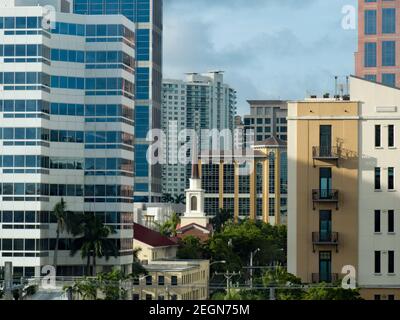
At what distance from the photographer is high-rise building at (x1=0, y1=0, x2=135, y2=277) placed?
102 meters

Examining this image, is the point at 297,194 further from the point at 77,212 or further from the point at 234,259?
the point at 234,259

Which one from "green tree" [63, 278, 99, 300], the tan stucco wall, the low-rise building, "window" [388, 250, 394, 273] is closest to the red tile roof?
the low-rise building

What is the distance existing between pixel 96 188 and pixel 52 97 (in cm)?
979

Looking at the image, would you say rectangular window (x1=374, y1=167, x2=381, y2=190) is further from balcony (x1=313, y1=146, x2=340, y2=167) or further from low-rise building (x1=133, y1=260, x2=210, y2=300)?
low-rise building (x1=133, y1=260, x2=210, y2=300)

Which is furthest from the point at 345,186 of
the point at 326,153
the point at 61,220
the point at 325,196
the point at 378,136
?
the point at 61,220

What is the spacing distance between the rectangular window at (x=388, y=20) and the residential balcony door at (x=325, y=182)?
2089 inches

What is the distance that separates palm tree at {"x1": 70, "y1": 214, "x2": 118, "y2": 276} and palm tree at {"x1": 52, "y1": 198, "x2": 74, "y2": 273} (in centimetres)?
117

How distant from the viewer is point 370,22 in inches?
4400

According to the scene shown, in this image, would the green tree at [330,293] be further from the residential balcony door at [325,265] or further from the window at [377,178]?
the window at [377,178]

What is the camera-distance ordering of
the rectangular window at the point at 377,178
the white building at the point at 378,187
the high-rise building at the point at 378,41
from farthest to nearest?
the high-rise building at the point at 378,41
the rectangular window at the point at 377,178
the white building at the point at 378,187

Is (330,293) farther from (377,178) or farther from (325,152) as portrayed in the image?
(325,152)

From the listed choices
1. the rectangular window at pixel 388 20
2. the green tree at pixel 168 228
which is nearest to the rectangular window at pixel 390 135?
the rectangular window at pixel 388 20

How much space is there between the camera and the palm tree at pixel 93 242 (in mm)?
102062
